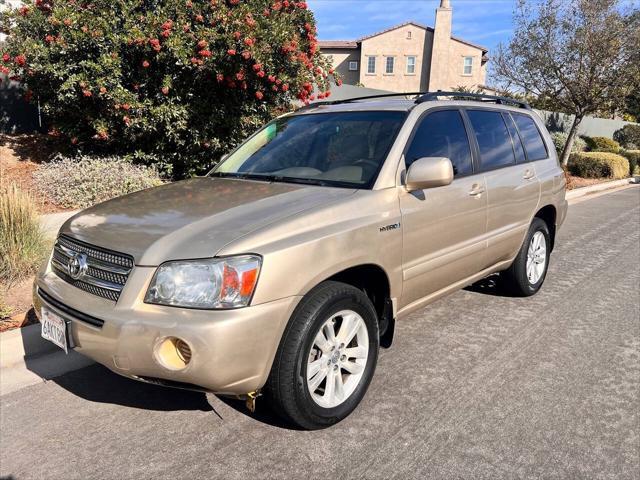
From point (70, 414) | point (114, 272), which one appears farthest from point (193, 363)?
point (70, 414)

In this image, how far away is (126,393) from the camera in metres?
3.36

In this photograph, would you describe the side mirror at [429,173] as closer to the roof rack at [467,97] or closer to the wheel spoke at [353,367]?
the roof rack at [467,97]

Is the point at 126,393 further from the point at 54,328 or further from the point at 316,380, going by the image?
the point at 316,380

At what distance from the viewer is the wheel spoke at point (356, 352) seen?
3041mm

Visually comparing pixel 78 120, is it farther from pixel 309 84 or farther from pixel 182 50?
pixel 309 84

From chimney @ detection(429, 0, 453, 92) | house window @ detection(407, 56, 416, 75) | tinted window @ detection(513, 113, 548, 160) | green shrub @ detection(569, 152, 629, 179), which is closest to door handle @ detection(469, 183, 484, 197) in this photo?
tinted window @ detection(513, 113, 548, 160)

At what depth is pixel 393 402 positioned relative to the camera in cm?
325

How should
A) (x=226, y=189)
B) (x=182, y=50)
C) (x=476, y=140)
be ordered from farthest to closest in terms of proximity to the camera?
(x=182, y=50)
(x=476, y=140)
(x=226, y=189)

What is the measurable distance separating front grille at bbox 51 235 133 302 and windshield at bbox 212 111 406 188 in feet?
4.23

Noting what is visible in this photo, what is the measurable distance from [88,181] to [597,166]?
17.4 meters

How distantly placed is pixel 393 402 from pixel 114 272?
5.95ft

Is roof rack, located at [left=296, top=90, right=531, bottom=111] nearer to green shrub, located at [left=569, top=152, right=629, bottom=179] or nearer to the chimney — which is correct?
green shrub, located at [left=569, top=152, right=629, bottom=179]

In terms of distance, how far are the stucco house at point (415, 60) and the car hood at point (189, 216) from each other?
132 feet

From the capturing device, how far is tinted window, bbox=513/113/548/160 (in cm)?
503
